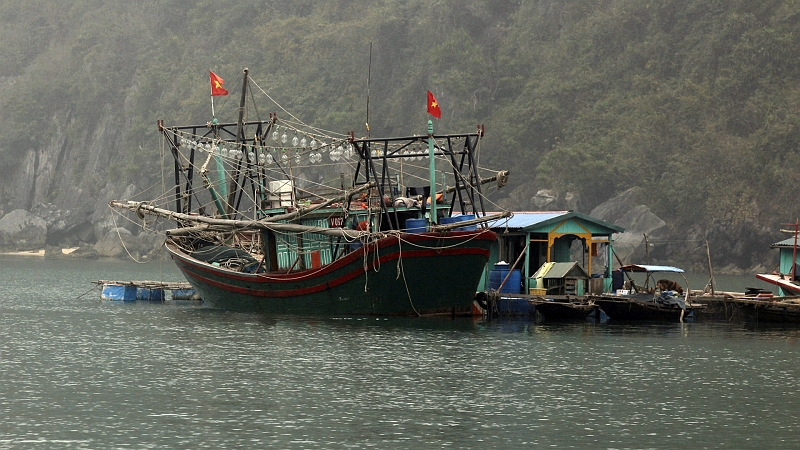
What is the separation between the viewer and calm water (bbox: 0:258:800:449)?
2634 centimetres

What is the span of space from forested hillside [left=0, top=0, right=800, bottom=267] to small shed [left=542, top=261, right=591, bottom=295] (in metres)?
48.5

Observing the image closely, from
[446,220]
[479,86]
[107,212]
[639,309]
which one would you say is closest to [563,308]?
[639,309]

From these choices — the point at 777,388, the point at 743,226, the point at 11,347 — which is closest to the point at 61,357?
the point at 11,347

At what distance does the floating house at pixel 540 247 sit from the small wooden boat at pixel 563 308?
3.99 ft

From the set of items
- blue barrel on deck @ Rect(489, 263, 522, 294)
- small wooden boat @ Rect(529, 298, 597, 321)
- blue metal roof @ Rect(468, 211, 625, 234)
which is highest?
blue metal roof @ Rect(468, 211, 625, 234)

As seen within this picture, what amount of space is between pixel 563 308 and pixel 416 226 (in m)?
6.42

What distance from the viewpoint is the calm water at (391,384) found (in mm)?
26344

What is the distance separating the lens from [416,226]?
44875mm

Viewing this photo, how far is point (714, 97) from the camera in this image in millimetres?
99312

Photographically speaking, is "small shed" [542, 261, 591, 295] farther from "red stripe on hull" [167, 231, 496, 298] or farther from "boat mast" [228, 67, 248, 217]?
"boat mast" [228, 67, 248, 217]

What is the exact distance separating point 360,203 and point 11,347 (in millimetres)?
14452

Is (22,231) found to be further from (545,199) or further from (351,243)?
(351,243)

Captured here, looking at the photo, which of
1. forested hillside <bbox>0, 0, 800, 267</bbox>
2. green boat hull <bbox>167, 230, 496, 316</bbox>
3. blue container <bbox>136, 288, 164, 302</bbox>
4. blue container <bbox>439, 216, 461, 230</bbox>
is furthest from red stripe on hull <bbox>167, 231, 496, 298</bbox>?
forested hillside <bbox>0, 0, 800, 267</bbox>

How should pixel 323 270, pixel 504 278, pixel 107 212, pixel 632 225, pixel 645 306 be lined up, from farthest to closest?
pixel 107 212 → pixel 632 225 → pixel 504 278 → pixel 645 306 → pixel 323 270
